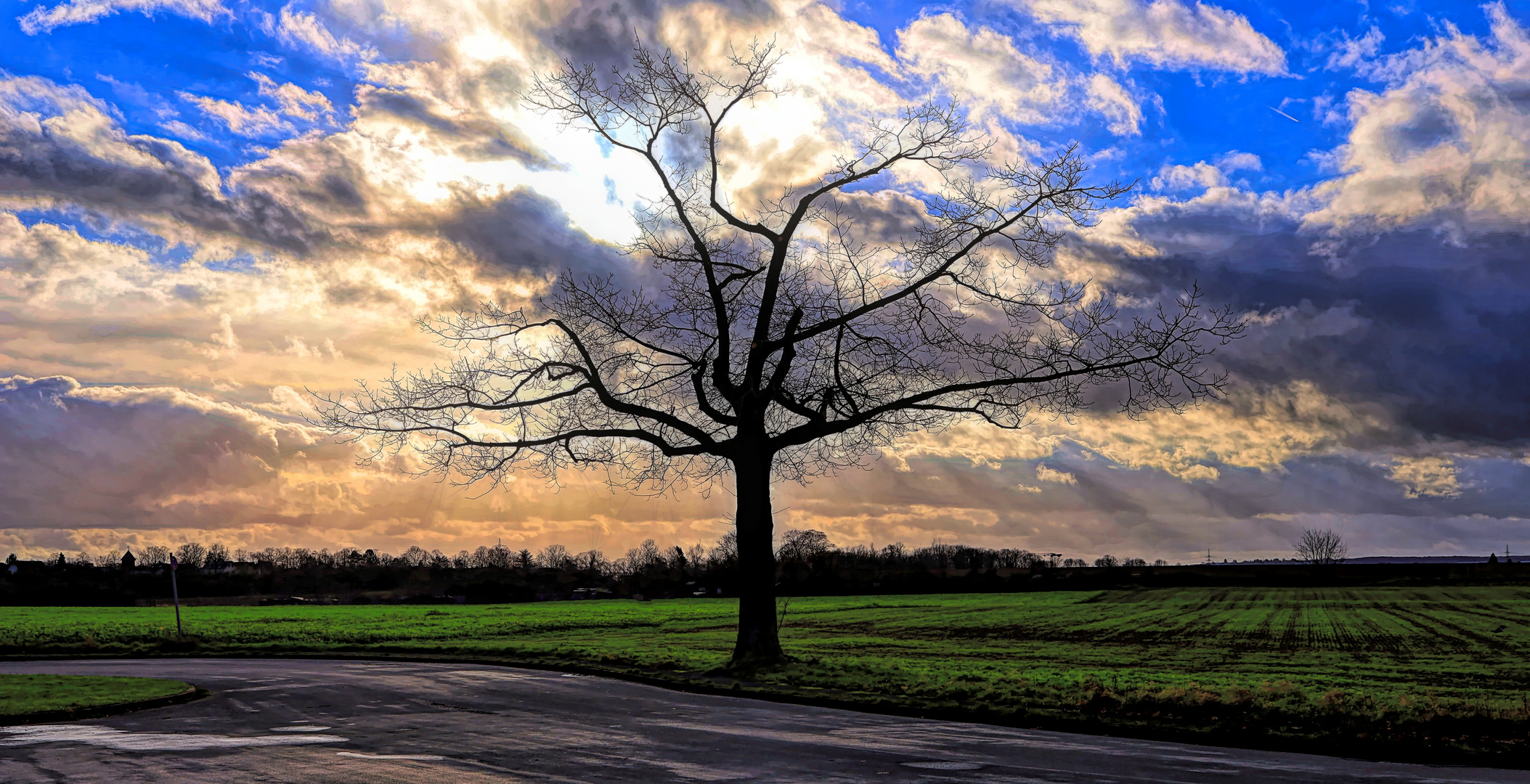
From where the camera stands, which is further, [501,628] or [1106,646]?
[501,628]

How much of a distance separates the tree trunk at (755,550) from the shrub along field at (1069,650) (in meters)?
1.16

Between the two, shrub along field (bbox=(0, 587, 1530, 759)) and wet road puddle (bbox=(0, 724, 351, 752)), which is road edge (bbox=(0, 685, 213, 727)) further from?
shrub along field (bbox=(0, 587, 1530, 759))

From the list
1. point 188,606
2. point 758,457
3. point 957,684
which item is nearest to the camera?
point 957,684

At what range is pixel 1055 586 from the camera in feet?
377

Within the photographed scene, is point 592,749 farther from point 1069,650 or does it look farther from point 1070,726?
point 1069,650

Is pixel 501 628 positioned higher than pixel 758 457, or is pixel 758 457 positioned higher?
pixel 758 457

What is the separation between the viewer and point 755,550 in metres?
20.7

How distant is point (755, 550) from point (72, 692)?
1197 cm

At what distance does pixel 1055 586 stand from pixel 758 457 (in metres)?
101

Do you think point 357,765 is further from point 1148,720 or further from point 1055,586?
point 1055,586

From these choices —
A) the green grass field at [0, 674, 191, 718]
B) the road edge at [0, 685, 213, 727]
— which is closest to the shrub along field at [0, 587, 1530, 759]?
the road edge at [0, 685, 213, 727]

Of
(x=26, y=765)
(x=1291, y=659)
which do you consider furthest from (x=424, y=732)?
(x=1291, y=659)

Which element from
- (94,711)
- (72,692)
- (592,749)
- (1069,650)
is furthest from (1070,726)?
(1069,650)

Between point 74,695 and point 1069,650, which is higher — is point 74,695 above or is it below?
above
